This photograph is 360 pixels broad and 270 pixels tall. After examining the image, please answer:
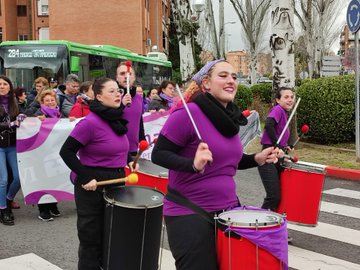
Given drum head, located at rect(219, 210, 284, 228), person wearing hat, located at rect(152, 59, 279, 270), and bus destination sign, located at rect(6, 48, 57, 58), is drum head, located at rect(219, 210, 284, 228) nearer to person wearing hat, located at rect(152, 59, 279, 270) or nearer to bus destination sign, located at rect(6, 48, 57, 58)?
person wearing hat, located at rect(152, 59, 279, 270)

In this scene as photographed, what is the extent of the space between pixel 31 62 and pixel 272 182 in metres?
12.1

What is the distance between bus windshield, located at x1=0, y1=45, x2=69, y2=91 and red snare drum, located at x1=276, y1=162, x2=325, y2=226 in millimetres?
11351

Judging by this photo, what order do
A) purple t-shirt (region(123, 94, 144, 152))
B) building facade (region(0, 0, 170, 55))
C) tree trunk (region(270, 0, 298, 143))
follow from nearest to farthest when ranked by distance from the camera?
purple t-shirt (region(123, 94, 144, 152)), tree trunk (region(270, 0, 298, 143)), building facade (region(0, 0, 170, 55))

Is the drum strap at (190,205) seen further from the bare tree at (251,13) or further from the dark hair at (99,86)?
the bare tree at (251,13)

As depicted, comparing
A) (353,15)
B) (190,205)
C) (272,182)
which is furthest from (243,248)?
(353,15)

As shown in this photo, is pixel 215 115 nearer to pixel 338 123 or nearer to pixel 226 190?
pixel 226 190

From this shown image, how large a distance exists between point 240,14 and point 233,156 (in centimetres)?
3078

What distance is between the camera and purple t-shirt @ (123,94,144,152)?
574 centimetres

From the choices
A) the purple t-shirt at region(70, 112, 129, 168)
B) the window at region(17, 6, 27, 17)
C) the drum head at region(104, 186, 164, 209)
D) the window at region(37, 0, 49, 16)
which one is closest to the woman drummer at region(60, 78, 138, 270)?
the purple t-shirt at region(70, 112, 129, 168)

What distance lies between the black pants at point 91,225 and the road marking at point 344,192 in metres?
5.21

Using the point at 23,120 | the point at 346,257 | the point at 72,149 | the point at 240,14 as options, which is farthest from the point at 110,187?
the point at 240,14

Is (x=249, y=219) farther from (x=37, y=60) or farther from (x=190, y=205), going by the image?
(x=37, y=60)

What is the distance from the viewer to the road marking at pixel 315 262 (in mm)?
4949

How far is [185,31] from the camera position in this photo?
59.4ft
